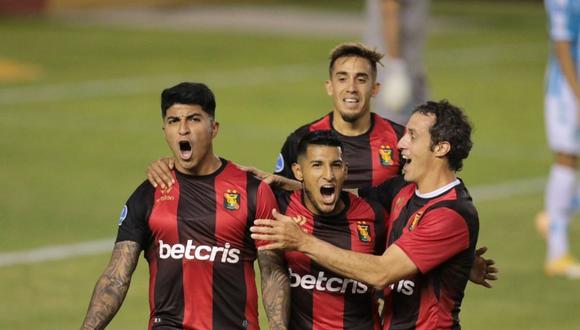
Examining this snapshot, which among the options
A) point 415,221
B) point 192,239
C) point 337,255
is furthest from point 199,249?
point 415,221

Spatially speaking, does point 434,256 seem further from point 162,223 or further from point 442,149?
point 162,223

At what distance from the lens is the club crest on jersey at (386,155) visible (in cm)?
909

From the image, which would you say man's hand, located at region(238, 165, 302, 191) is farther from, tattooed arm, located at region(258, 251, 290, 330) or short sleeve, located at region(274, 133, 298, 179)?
tattooed arm, located at region(258, 251, 290, 330)

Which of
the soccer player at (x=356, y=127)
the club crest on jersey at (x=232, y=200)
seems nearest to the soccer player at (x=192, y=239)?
the club crest on jersey at (x=232, y=200)

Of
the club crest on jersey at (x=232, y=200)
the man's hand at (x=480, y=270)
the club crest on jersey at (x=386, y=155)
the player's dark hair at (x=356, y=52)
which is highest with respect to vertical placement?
the player's dark hair at (x=356, y=52)

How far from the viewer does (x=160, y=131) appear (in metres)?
19.9

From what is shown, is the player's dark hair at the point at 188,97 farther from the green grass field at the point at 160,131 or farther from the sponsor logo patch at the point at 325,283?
the green grass field at the point at 160,131

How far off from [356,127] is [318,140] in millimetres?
1280

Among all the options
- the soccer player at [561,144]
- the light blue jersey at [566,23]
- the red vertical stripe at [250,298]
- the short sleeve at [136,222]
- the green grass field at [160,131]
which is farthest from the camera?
the soccer player at [561,144]

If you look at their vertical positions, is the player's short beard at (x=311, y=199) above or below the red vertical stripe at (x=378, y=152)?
below

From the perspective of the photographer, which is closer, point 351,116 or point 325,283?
point 325,283

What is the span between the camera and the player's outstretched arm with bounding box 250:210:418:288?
7496mm

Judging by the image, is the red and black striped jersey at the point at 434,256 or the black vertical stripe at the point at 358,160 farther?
the black vertical stripe at the point at 358,160

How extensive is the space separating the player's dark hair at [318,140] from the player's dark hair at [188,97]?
0.58 m
